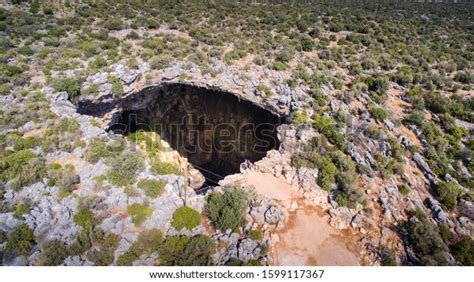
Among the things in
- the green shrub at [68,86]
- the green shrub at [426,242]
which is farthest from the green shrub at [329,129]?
the green shrub at [68,86]

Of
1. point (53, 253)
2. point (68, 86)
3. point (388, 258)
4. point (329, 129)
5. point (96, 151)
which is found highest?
point (68, 86)

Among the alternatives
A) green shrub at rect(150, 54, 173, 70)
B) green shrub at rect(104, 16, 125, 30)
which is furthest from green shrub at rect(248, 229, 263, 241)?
green shrub at rect(104, 16, 125, 30)

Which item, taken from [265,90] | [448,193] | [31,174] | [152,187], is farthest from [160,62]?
[448,193]

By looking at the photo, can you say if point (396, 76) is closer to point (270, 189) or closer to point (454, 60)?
point (454, 60)

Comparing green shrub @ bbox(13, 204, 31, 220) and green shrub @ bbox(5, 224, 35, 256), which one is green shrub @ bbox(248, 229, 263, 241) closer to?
green shrub @ bbox(5, 224, 35, 256)

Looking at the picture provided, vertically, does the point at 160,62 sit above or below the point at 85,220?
above

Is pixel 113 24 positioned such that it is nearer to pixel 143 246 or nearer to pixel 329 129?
pixel 329 129
